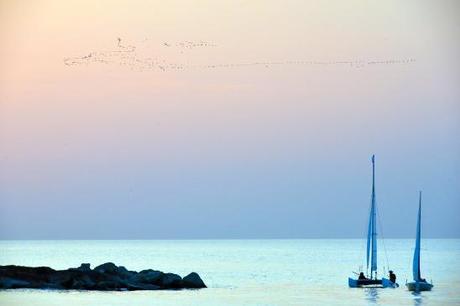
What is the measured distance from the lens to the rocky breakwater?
287 feet

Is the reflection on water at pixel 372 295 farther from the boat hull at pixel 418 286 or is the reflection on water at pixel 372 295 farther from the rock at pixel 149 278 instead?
the rock at pixel 149 278

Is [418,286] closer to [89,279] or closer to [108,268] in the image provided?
[108,268]

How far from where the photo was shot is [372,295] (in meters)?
86.7

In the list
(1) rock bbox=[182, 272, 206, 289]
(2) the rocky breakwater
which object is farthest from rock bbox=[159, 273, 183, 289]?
(1) rock bbox=[182, 272, 206, 289]

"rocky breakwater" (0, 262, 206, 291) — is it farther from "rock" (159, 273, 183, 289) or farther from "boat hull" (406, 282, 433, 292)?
"boat hull" (406, 282, 433, 292)

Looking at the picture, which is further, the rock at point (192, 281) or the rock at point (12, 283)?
the rock at point (192, 281)

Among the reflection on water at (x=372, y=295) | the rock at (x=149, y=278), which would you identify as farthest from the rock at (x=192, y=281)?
the reflection on water at (x=372, y=295)

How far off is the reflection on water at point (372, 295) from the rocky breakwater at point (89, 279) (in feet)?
45.9

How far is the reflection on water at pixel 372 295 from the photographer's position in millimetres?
83144

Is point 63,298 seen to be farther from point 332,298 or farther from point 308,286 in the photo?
point 308,286

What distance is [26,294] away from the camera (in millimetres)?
82250

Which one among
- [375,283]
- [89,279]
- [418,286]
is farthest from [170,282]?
[418,286]

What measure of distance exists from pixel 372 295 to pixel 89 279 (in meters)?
21.2

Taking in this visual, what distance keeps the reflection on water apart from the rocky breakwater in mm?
13997
